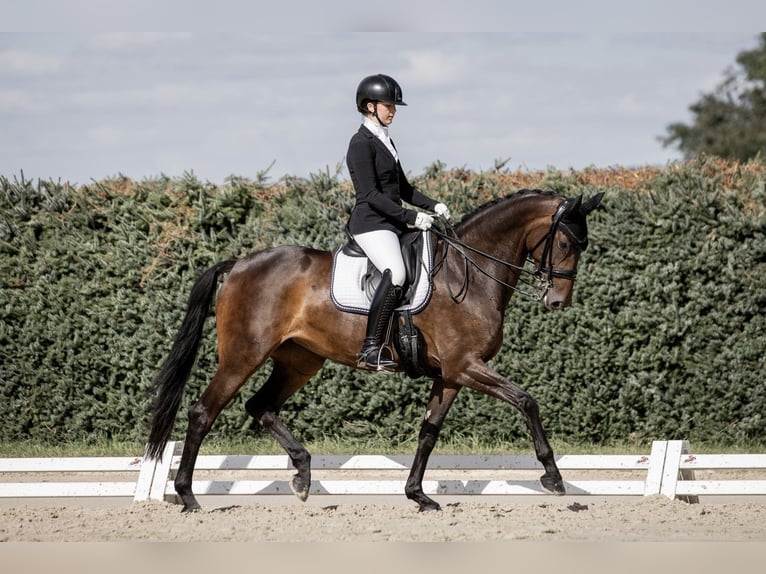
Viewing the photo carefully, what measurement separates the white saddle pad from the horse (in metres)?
0.06

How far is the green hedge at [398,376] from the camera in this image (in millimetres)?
9531

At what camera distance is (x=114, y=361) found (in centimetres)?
1034

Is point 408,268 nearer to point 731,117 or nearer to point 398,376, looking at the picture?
point 398,376

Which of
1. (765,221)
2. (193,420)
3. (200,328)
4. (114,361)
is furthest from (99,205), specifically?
(765,221)

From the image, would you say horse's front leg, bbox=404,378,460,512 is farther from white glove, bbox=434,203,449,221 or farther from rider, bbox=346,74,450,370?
white glove, bbox=434,203,449,221

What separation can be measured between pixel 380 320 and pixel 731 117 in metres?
32.8

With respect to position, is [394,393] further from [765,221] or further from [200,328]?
[765,221]

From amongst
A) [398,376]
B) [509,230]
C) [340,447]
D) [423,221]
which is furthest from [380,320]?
[340,447]

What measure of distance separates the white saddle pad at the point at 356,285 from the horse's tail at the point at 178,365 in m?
1.03

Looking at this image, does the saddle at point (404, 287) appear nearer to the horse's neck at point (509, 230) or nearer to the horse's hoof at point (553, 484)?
the horse's neck at point (509, 230)

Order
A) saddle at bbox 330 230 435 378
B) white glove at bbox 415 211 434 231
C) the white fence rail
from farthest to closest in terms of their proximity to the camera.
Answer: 1. the white fence rail
2. saddle at bbox 330 230 435 378
3. white glove at bbox 415 211 434 231

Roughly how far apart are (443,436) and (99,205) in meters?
4.48

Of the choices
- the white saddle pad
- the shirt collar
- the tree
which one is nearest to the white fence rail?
the white saddle pad

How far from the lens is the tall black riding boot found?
6.95 meters
